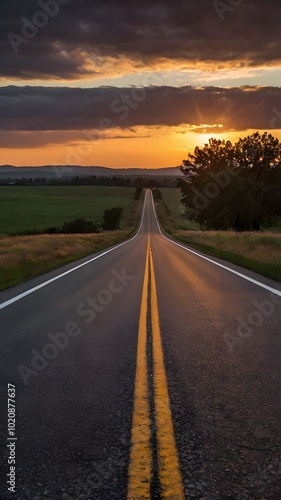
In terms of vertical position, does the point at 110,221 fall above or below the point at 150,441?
below

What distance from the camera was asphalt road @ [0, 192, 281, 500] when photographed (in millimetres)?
3221

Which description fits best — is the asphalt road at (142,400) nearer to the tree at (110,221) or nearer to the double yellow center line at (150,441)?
the double yellow center line at (150,441)

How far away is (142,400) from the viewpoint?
469cm

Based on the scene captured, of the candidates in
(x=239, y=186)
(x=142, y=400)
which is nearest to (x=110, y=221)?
(x=239, y=186)

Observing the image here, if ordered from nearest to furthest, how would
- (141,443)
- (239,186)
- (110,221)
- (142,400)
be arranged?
(141,443) < (142,400) < (239,186) < (110,221)

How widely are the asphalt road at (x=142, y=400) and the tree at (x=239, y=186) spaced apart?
42.1 m

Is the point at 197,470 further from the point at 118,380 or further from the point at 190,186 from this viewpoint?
the point at 190,186

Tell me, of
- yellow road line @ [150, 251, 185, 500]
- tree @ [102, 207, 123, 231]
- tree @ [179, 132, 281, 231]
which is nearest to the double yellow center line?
yellow road line @ [150, 251, 185, 500]

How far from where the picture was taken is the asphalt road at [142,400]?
3221mm

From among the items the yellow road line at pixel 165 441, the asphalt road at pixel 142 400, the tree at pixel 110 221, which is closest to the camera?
the yellow road line at pixel 165 441

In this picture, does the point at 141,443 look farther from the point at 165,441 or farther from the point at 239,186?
the point at 239,186

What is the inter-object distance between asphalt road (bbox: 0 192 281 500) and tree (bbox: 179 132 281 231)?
42.1 metres

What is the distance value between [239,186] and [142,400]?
4783 cm

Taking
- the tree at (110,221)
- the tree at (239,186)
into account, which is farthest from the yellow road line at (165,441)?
the tree at (110,221)
